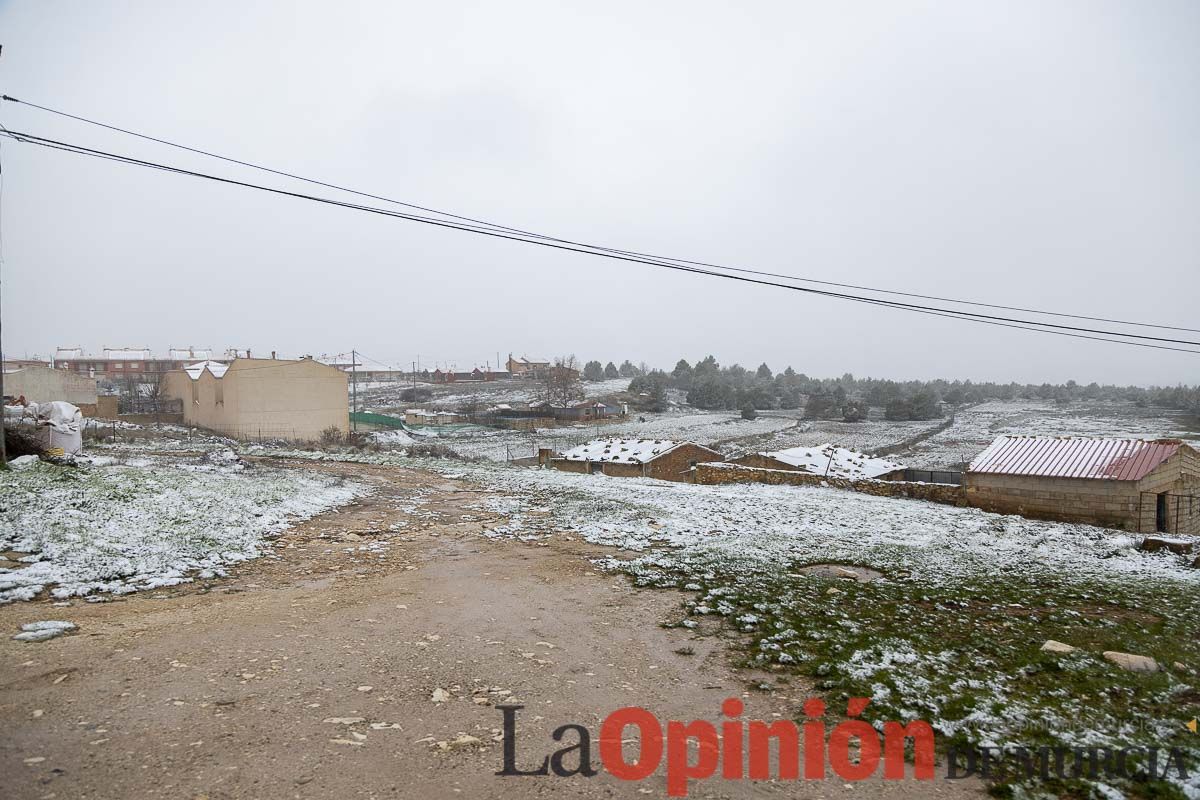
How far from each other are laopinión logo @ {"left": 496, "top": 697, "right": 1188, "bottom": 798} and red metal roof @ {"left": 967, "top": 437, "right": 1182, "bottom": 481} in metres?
15.0

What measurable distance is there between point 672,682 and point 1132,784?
3094 mm

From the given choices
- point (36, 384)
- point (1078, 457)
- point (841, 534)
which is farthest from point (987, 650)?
point (36, 384)

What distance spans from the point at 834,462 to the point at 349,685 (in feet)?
90.4

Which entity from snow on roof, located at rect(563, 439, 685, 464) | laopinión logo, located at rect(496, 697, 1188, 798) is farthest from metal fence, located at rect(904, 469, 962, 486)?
laopinión logo, located at rect(496, 697, 1188, 798)

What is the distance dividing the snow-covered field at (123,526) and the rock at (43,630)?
114cm

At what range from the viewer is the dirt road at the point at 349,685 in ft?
12.3

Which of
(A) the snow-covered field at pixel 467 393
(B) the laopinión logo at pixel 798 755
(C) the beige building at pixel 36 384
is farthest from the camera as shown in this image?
(A) the snow-covered field at pixel 467 393

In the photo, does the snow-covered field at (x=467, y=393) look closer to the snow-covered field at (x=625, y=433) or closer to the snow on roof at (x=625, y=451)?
the snow-covered field at (x=625, y=433)

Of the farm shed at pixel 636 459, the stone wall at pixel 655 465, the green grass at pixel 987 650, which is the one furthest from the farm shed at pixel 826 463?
the green grass at pixel 987 650

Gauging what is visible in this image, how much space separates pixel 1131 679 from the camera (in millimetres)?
5359

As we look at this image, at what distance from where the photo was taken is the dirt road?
3752mm

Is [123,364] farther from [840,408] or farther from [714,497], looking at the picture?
[714,497]

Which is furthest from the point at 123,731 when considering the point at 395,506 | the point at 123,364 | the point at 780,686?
the point at 123,364

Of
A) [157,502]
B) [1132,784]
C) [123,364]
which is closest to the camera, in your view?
[1132,784]
